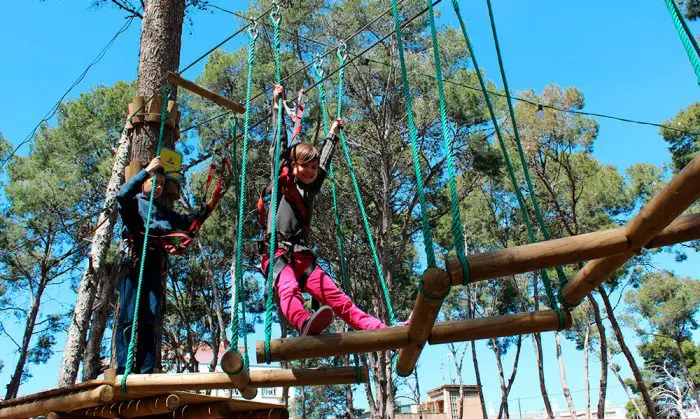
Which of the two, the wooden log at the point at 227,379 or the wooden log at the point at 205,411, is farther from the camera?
the wooden log at the point at 205,411

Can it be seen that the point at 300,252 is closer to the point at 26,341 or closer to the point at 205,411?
the point at 205,411

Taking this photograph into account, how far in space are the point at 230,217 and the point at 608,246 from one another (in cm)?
1246

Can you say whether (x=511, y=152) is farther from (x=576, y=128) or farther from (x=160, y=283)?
(x=160, y=283)

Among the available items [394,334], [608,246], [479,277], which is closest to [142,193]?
[394,334]

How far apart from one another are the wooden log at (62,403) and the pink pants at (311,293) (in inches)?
36.4

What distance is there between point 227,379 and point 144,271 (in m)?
1.10

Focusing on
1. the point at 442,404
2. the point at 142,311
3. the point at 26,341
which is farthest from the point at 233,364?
the point at 442,404

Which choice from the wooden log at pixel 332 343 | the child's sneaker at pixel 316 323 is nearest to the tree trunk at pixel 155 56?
the child's sneaker at pixel 316 323

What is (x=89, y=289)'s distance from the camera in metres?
5.02

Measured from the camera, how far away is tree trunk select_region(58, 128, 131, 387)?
4.70m

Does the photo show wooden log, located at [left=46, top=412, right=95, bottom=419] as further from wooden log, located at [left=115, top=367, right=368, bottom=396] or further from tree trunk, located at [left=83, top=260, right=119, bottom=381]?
tree trunk, located at [left=83, top=260, right=119, bottom=381]

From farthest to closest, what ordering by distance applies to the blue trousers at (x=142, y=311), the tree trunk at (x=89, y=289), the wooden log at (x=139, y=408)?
the tree trunk at (x=89, y=289) → the blue trousers at (x=142, y=311) → the wooden log at (x=139, y=408)

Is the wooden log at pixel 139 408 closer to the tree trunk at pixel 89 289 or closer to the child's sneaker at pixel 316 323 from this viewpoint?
the child's sneaker at pixel 316 323

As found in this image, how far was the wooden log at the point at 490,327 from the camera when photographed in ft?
7.34
